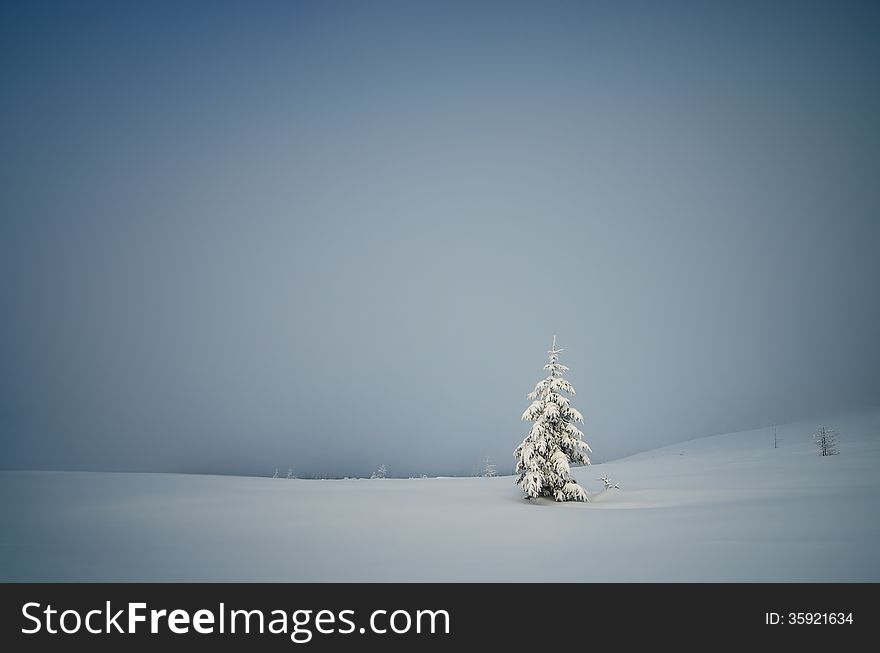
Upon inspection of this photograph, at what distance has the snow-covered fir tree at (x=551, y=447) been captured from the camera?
24.5 meters

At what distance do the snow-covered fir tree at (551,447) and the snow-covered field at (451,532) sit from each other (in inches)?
42.0

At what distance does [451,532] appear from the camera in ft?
52.4

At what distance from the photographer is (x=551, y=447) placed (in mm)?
24844

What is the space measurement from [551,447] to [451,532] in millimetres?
10272

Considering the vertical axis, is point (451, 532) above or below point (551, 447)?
below

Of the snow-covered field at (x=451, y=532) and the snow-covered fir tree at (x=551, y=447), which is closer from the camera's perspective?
the snow-covered field at (x=451, y=532)

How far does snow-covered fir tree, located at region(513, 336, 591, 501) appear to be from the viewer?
24.5 m

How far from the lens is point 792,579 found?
32.9 feet

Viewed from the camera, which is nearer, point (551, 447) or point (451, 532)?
point (451, 532)

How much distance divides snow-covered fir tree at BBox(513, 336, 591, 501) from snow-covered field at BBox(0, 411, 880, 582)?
1.07 m
